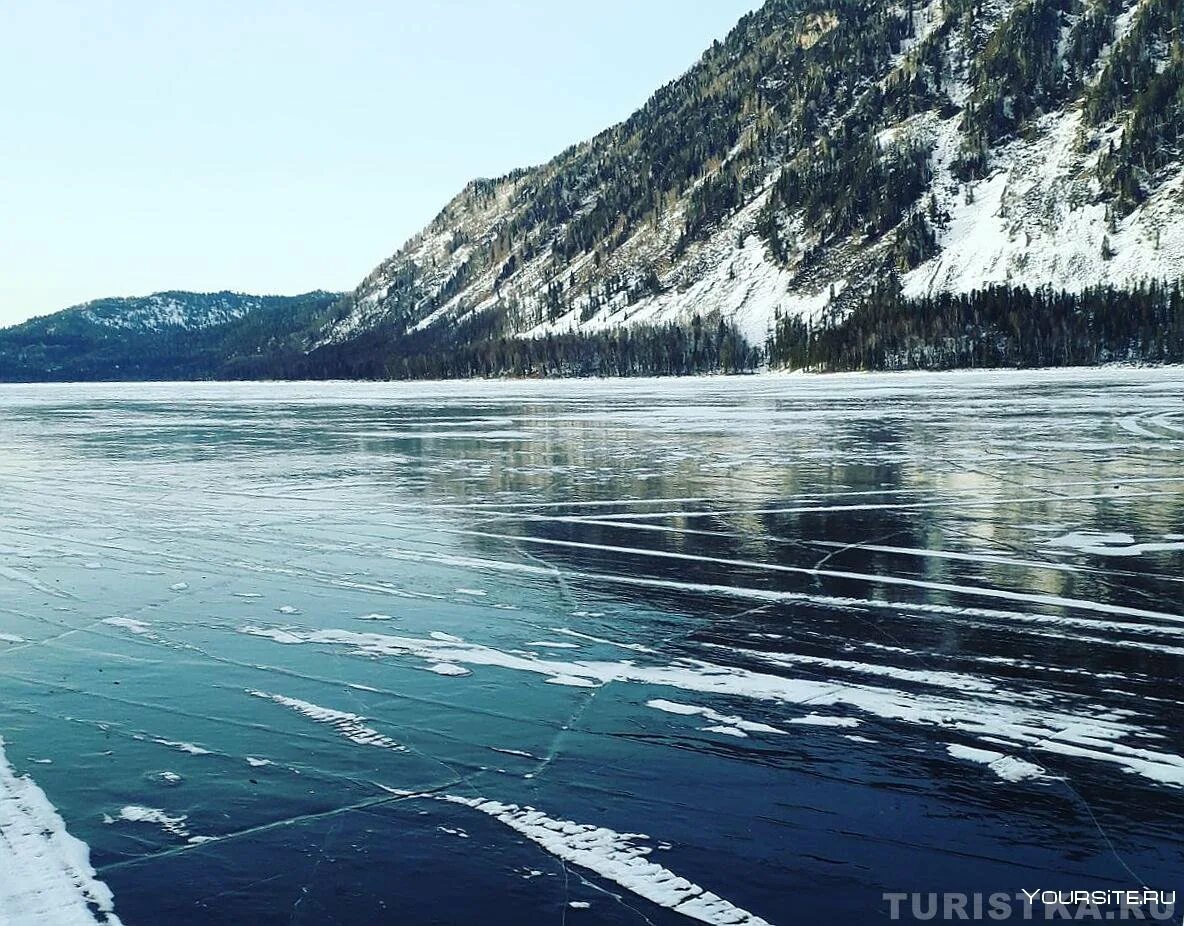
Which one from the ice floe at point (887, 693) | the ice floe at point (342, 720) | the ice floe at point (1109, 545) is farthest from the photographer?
the ice floe at point (1109, 545)

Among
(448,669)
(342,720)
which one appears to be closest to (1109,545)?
(448,669)

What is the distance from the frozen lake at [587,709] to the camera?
4.39 metres

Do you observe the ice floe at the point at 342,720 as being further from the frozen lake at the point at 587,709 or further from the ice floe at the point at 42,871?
the ice floe at the point at 42,871

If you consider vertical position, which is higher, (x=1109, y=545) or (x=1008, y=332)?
(x=1008, y=332)

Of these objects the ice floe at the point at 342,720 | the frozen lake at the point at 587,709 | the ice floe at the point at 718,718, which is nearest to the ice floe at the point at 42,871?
the frozen lake at the point at 587,709

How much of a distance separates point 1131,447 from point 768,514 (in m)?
12.9

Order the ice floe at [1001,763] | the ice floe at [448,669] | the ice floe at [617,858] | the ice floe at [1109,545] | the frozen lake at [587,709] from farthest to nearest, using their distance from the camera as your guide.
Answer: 1. the ice floe at [1109,545]
2. the ice floe at [448,669]
3. the ice floe at [1001,763]
4. the frozen lake at [587,709]
5. the ice floe at [617,858]

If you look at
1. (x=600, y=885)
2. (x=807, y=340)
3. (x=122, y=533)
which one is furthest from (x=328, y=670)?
(x=807, y=340)

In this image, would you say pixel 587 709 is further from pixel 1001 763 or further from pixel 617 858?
pixel 1001 763

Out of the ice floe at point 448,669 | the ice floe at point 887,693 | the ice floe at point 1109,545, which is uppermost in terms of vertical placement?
the ice floe at point 448,669

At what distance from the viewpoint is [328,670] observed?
741 cm

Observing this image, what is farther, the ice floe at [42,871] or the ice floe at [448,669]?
the ice floe at [448,669]

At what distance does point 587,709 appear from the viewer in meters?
6.48

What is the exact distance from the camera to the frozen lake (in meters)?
4.39
